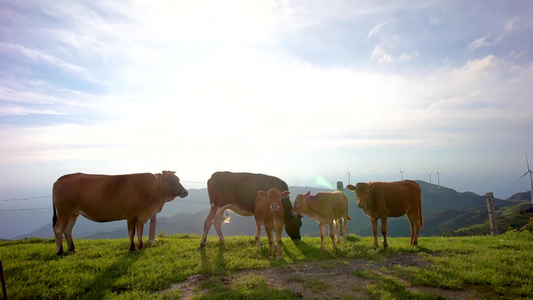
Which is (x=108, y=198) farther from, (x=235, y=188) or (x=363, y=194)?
(x=363, y=194)

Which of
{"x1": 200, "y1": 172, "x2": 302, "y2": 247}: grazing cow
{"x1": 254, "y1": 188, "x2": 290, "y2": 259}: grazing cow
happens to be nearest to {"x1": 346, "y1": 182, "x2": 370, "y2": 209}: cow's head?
{"x1": 200, "y1": 172, "x2": 302, "y2": 247}: grazing cow

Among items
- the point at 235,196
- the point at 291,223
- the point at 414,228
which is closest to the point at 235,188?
the point at 235,196

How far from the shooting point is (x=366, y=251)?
10352 mm

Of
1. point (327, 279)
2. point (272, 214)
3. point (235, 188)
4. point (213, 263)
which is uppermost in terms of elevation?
point (235, 188)

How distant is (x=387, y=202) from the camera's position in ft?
37.6

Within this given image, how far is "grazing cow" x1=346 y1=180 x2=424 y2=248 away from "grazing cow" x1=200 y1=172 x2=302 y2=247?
283 centimetres

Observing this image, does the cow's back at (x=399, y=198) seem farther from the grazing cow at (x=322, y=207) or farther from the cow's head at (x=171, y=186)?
the cow's head at (x=171, y=186)

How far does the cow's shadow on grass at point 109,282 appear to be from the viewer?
21.4ft

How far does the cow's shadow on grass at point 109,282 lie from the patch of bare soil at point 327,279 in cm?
125

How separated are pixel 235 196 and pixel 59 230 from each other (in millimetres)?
5807

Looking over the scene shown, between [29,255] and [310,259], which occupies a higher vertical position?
[29,255]

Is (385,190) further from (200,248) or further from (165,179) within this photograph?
(165,179)

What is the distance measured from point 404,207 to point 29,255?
40.8ft

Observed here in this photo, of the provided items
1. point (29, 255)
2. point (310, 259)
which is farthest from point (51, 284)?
point (310, 259)
